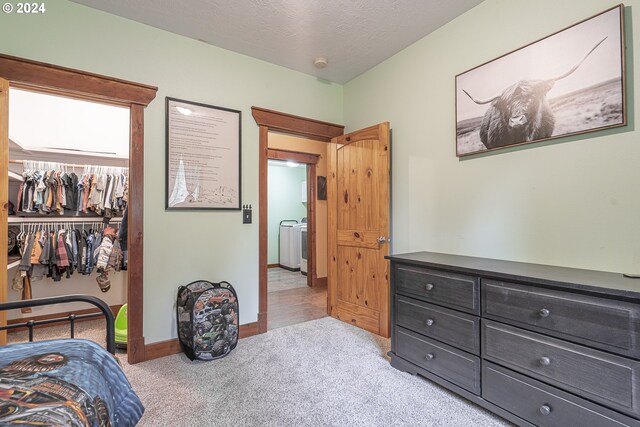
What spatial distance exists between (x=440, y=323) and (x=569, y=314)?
→ 0.70 meters

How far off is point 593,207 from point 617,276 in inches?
15.6

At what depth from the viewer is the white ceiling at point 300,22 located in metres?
2.18

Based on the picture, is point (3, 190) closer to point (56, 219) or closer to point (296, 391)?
point (56, 219)

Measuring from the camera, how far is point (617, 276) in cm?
149

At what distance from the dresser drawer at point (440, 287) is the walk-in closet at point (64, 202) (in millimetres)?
2637

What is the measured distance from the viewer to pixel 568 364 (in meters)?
1.36

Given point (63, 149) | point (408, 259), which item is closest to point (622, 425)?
point (408, 259)

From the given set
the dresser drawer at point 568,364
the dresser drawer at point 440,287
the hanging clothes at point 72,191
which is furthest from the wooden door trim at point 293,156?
the dresser drawer at point 568,364

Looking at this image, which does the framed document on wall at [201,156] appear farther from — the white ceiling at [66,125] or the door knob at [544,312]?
the door knob at [544,312]

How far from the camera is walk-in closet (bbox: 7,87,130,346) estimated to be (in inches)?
116


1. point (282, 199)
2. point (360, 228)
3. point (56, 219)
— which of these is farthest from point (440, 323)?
point (282, 199)

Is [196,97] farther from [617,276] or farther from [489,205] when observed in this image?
[617,276]

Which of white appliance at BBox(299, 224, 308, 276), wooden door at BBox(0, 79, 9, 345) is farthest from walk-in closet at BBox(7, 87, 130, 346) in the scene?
white appliance at BBox(299, 224, 308, 276)

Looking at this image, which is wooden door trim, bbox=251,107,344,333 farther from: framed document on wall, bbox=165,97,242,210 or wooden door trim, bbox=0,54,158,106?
wooden door trim, bbox=0,54,158,106
